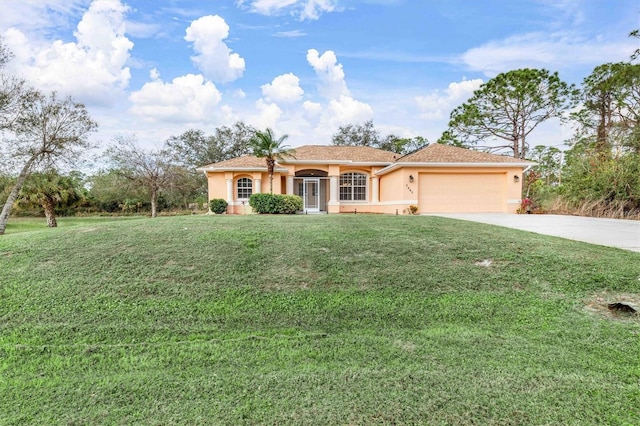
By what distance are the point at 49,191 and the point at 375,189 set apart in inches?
841

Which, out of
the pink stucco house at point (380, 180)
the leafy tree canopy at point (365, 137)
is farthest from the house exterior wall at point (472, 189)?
the leafy tree canopy at point (365, 137)

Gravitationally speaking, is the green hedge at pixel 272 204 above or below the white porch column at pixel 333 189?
below

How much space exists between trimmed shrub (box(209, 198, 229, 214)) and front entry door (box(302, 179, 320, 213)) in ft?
16.0

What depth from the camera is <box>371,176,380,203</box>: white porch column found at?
2017cm

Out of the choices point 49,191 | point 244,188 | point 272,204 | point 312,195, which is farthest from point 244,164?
point 49,191

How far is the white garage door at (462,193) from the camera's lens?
16844mm

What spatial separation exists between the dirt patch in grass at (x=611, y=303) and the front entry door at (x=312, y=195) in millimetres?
16419

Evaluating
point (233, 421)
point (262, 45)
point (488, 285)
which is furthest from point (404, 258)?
point (262, 45)

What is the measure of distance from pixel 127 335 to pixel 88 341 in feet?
1.21

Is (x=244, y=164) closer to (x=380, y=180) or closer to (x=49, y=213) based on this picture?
(x=380, y=180)

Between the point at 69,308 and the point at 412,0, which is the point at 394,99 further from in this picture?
the point at 69,308

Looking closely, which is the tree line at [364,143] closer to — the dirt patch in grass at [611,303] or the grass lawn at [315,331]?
the dirt patch in grass at [611,303]

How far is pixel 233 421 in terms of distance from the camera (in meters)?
2.26

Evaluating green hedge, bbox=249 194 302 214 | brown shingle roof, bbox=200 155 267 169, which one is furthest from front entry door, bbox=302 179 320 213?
green hedge, bbox=249 194 302 214
